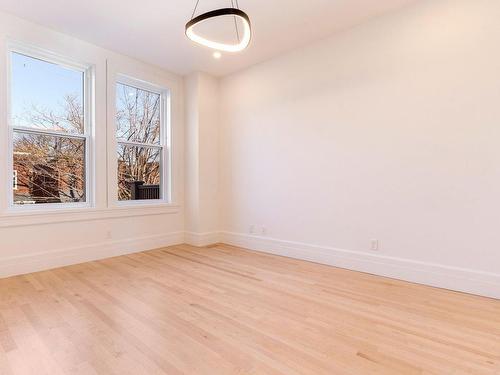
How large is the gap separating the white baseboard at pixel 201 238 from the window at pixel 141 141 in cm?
83

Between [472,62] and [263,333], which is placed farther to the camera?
[472,62]

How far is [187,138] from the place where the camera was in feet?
17.0

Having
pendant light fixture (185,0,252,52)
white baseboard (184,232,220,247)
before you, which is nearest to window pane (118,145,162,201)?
white baseboard (184,232,220,247)

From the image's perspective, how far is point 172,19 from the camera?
346 cm

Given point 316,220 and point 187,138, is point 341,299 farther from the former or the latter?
point 187,138

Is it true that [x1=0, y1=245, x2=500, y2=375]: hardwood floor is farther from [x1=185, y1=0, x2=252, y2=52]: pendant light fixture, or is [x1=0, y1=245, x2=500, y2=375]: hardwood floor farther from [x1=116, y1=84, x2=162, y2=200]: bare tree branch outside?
[x1=185, y1=0, x2=252, y2=52]: pendant light fixture

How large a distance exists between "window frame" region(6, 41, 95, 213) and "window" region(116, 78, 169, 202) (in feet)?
1.38

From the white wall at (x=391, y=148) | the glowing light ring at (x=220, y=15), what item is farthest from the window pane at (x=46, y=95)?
the white wall at (x=391, y=148)

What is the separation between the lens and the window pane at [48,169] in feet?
11.6

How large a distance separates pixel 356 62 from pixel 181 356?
3.74 m

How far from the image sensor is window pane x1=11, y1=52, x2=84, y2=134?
355cm

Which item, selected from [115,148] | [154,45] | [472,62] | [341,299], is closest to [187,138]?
[115,148]

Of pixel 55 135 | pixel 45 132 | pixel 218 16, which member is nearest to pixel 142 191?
pixel 55 135

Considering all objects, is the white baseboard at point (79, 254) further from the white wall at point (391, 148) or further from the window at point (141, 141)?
the white wall at point (391, 148)
